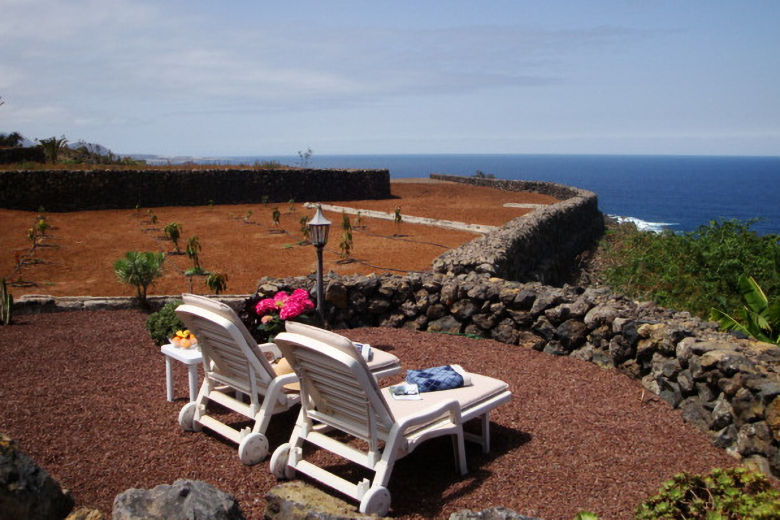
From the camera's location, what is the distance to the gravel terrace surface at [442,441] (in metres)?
3.79

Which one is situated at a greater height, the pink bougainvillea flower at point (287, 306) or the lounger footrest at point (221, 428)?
the pink bougainvillea flower at point (287, 306)

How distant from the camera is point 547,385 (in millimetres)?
5500

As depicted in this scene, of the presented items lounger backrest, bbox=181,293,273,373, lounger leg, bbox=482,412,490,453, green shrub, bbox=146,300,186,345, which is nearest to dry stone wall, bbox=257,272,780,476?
green shrub, bbox=146,300,186,345

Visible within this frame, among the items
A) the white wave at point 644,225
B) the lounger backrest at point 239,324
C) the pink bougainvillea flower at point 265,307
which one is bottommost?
the white wave at point 644,225

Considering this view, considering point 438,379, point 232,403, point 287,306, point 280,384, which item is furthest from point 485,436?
point 287,306

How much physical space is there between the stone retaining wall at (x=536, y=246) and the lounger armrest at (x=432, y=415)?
17.7ft

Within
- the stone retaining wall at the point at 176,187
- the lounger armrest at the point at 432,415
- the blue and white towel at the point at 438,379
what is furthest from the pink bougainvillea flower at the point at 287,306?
the stone retaining wall at the point at 176,187

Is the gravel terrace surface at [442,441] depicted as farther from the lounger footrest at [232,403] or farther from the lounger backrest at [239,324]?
the lounger backrest at [239,324]

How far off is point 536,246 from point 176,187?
1650 centimetres

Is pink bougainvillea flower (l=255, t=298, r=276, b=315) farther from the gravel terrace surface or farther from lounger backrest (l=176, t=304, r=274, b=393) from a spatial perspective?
lounger backrest (l=176, t=304, r=274, b=393)

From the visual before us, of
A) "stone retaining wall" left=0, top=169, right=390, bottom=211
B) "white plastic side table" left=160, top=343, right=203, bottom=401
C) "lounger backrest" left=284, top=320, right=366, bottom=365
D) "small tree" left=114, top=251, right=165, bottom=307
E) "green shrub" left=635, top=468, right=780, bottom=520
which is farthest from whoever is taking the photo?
"stone retaining wall" left=0, top=169, right=390, bottom=211

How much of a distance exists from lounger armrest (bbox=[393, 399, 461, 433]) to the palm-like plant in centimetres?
427

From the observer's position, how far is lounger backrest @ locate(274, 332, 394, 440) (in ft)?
11.3

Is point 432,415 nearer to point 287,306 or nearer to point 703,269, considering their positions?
point 287,306
